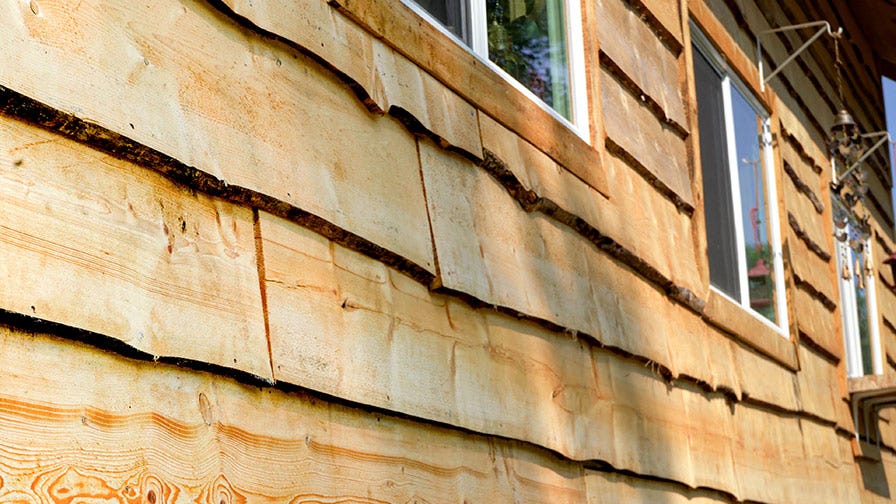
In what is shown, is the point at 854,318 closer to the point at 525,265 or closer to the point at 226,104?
the point at 525,265

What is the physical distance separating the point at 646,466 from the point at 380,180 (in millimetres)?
1305

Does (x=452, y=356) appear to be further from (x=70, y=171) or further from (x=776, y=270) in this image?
(x=776, y=270)

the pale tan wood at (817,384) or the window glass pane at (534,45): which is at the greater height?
the window glass pane at (534,45)

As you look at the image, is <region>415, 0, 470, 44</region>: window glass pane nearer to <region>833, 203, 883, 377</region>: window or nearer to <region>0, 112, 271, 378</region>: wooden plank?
<region>0, 112, 271, 378</region>: wooden plank

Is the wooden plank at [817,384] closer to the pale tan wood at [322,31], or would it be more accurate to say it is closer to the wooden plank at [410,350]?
the wooden plank at [410,350]

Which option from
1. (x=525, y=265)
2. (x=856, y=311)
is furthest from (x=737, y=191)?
(x=856, y=311)

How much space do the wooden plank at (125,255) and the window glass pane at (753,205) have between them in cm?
316

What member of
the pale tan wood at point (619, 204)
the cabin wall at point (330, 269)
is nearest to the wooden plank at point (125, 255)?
the cabin wall at point (330, 269)

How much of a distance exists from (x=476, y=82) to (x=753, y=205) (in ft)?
Answer: 8.45

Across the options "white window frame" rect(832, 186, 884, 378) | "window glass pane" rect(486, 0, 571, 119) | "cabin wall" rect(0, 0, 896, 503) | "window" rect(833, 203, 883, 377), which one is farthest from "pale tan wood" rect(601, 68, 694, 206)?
"window" rect(833, 203, 883, 377)

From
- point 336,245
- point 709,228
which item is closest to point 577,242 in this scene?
point 336,245

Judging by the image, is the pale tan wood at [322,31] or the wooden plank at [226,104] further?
the pale tan wood at [322,31]

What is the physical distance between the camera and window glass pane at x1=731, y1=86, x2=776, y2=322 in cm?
441

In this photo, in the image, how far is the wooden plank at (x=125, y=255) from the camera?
1168mm
